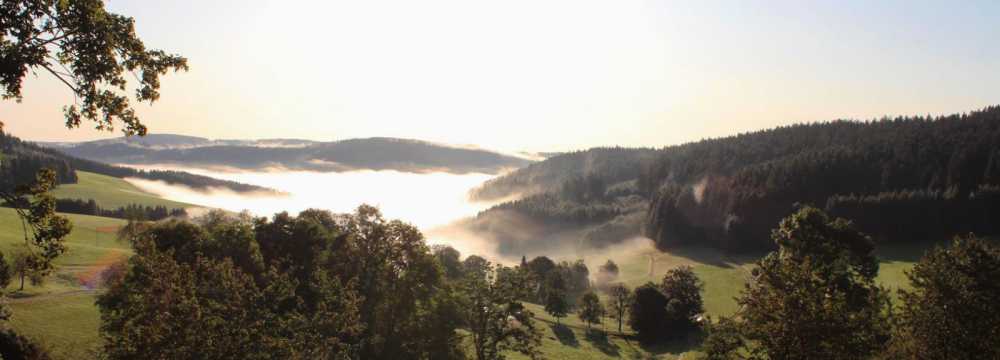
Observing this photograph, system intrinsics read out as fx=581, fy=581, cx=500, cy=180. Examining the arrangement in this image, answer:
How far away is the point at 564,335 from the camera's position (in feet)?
278

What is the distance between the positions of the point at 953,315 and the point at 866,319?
674 cm

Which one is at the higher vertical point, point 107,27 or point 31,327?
point 107,27

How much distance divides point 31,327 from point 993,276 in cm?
7064

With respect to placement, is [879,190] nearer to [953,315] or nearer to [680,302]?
[680,302]

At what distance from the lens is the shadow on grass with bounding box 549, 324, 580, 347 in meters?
79.5

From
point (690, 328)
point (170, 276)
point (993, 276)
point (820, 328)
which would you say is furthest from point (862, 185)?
point (170, 276)

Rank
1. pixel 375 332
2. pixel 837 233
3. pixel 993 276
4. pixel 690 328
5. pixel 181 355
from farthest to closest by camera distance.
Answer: pixel 690 328 < pixel 837 233 < pixel 375 332 < pixel 993 276 < pixel 181 355

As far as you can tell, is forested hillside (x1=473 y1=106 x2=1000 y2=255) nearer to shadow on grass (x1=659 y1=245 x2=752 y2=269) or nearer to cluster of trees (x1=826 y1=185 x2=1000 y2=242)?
cluster of trees (x1=826 y1=185 x2=1000 y2=242)

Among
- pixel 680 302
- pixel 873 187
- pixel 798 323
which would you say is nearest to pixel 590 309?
pixel 680 302

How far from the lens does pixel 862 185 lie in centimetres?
17138

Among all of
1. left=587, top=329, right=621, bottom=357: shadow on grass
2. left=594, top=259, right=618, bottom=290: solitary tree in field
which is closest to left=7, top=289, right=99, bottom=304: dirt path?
left=587, top=329, right=621, bottom=357: shadow on grass

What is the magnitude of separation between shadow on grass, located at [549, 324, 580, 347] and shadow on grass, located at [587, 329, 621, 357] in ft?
8.53

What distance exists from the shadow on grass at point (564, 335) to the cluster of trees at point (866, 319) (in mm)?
48057

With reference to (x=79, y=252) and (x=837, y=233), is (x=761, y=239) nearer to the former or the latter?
(x=837, y=233)
